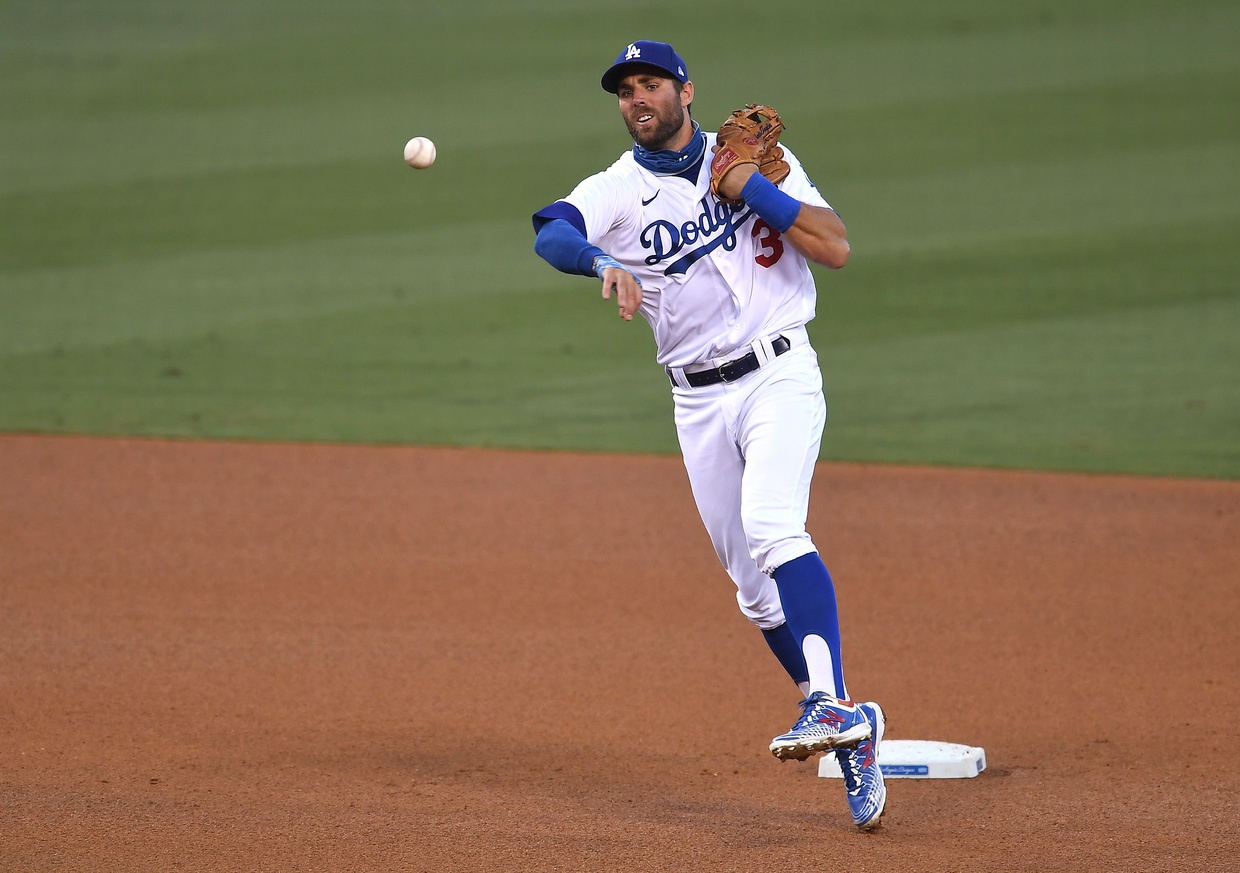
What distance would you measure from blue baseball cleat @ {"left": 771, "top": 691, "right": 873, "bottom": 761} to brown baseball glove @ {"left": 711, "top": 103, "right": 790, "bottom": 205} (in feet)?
4.93

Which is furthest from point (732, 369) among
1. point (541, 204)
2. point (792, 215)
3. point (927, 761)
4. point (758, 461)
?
point (541, 204)

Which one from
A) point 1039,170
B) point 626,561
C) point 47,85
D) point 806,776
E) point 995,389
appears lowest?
point 806,776

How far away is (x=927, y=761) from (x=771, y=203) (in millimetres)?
1845

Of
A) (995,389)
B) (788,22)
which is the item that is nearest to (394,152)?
(788,22)

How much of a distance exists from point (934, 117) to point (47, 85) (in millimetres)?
9887

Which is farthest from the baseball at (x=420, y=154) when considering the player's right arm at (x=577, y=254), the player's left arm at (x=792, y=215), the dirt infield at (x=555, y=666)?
the dirt infield at (x=555, y=666)

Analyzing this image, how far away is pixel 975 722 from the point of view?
554cm

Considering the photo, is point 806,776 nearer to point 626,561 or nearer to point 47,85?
point 626,561

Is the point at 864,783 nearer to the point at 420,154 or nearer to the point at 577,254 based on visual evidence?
the point at 577,254

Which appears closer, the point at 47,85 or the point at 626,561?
the point at 626,561

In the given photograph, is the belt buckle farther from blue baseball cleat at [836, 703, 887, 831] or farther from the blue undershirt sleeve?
blue baseball cleat at [836, 703, 887, 831]

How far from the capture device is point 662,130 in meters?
4.74

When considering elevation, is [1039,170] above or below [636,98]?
above

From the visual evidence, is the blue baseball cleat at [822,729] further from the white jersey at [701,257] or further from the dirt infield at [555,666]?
the white jersey at [701,257]
